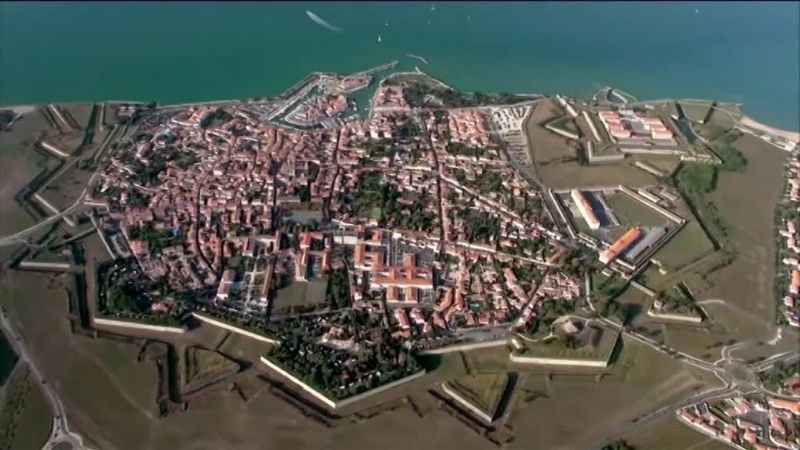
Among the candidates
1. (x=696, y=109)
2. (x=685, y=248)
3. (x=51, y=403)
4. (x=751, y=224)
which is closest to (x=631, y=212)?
(x=685, y=248)

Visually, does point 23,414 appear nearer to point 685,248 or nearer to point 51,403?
point 51,403

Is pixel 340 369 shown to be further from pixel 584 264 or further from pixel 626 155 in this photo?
pixel 626 155

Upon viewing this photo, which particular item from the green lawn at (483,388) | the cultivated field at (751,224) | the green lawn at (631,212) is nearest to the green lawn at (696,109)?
Result: the cultivated field at (751,224)

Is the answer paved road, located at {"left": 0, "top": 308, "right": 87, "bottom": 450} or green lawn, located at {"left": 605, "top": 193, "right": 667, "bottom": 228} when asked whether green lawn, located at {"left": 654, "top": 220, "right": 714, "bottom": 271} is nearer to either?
green lawn, located at {"left": 605, "top": 193, "right": 667, "bottom": 228}

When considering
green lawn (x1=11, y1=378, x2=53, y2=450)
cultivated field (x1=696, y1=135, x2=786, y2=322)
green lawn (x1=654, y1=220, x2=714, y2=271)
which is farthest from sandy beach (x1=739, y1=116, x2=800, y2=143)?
green lawn (x1=11, y1=378, x2=53, y2=450)

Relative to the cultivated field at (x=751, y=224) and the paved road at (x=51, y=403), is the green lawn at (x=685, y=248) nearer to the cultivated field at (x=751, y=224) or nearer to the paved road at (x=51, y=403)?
the cultivated field at (x=751, y=224)

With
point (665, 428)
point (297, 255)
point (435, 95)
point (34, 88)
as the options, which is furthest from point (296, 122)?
point (665, 428)
